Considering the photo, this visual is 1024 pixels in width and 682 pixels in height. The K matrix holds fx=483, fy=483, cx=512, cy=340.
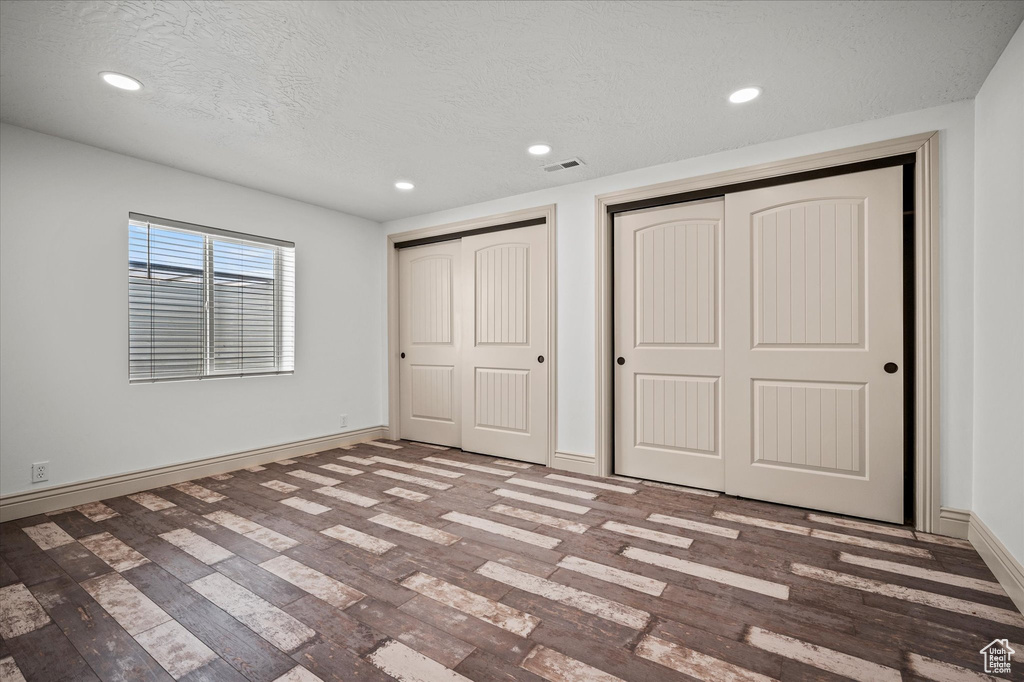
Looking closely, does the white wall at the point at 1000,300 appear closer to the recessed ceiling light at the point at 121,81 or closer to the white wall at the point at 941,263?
the white wall at the point at 941,263

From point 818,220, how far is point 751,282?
21.2 inches

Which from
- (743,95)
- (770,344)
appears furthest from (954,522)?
(743,95)

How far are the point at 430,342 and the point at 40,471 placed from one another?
10.2 feet

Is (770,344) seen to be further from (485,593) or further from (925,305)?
(485,593)

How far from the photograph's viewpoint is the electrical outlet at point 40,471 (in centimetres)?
309

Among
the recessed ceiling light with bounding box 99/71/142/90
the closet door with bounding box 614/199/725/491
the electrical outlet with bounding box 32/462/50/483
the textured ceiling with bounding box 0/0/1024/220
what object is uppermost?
the textured ceiling with bounding box 0/0/1024/220

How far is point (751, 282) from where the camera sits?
11.0 ft

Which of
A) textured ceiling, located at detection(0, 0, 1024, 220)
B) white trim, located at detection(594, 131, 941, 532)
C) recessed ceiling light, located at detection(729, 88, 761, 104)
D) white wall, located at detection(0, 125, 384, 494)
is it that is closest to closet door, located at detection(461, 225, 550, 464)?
textured ceiling, located at detection(0, 0, 1024, 220)

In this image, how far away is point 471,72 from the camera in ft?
7.89

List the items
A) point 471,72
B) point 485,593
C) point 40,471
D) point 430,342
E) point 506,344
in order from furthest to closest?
point 430,342 < point 506,344 < point 40,471 < point 471,72 < point 485,593

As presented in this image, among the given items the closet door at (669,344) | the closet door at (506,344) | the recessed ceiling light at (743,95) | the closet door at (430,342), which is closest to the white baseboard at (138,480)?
the closet door at (430,342)

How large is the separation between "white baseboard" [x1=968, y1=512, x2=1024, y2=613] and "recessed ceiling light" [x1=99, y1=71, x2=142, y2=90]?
4.64 meters

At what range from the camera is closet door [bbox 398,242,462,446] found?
5.02 meters

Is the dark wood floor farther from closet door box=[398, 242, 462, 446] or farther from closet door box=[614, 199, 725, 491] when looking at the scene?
closet door box=[398, 242, 462, 446]
